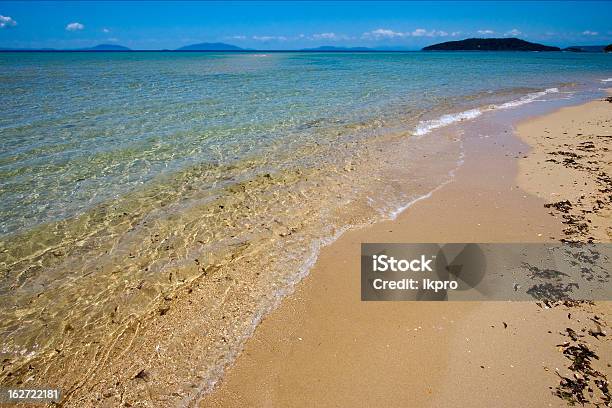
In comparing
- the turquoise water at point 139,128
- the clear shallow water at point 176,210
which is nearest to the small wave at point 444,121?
the clear shallow water at point 176,210

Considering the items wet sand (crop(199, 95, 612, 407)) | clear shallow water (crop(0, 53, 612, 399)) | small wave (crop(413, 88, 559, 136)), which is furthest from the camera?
small wave (crop(413, 88, 559, 136))

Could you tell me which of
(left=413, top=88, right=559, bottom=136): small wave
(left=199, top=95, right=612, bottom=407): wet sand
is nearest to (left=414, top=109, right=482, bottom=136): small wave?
(left=413, top=88, right=559, bottom=136): small wave

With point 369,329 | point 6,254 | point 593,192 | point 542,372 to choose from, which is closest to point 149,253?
point 6,254

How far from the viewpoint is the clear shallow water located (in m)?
4.31

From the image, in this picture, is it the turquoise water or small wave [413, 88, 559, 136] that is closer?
the turquoise water

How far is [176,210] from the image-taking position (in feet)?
23.5

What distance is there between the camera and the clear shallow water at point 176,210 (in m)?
4.31

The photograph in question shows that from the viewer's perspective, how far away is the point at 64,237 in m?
6.15

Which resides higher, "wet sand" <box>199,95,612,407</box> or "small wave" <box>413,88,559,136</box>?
Answer: "small wave" <box>413,88,559,136</box>

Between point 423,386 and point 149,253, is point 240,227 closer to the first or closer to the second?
point 149,253

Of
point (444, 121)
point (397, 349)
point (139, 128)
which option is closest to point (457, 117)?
point (444, 121)

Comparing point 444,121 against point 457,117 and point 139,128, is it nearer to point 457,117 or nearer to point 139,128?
point 457,117

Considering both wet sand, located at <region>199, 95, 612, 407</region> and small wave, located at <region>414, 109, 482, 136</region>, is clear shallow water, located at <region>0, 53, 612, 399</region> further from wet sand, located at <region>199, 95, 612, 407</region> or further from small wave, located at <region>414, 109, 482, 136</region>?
wet sand, located at <region>199, 95, 612, 407</region>

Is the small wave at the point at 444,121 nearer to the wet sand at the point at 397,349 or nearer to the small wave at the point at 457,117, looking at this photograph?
the small wave at the point at 457,117
